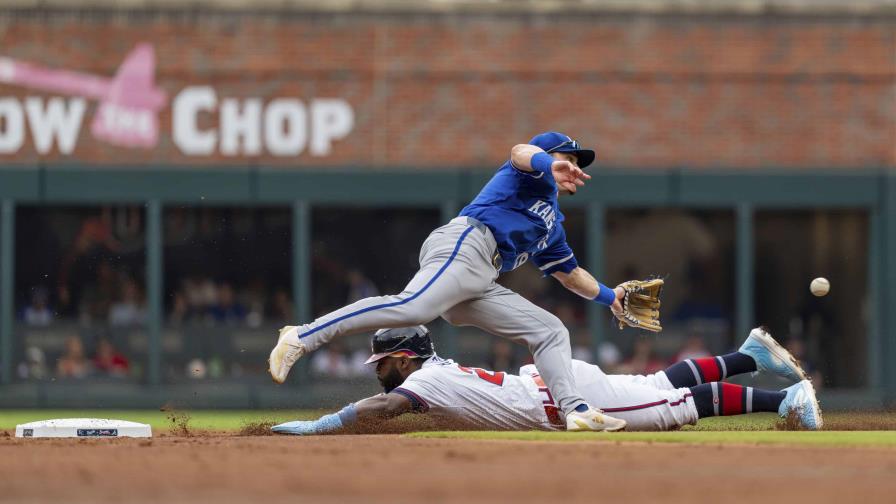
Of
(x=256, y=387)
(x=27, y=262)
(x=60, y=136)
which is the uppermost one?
(x=60, y=136)

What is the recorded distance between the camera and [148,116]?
762 inches

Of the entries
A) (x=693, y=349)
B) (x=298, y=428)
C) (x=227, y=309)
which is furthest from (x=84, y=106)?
(x=298, y=428)

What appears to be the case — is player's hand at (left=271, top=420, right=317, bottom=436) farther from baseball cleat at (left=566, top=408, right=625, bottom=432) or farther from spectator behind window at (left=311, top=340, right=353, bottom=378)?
spectator behind window at (left=311, top=340, right=353, bottom=378)

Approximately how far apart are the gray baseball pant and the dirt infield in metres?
0.60

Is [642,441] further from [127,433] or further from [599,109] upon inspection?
[599,109]

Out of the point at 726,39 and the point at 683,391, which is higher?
the point at 726,39

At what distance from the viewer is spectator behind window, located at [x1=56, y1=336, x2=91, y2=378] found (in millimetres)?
17562

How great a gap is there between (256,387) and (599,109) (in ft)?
17.7

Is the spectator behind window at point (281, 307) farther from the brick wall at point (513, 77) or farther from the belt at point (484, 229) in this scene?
the belt at point (484, 229)

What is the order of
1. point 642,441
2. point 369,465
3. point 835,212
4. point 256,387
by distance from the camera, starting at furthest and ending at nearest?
point 835,212, point 256,387, point 642,441, point 369,465

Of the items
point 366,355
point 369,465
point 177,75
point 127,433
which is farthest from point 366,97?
point 369,465

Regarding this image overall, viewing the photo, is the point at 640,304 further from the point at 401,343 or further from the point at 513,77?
the point at 513,77

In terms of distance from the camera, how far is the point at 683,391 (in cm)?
912

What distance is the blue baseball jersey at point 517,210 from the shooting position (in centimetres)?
875
